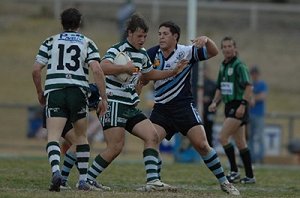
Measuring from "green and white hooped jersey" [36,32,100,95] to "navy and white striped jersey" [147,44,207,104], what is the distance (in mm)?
1211

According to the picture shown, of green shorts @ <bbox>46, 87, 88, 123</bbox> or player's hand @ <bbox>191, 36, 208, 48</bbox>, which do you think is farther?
player's hand @ <bbox>191, 36, 208, 48</bbox>

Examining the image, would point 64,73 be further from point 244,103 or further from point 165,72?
point 244,103

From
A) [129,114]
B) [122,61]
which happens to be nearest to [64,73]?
[122,61]

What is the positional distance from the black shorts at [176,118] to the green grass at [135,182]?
800mm

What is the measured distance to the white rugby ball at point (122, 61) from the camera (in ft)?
39.8

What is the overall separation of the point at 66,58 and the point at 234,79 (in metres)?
4.62

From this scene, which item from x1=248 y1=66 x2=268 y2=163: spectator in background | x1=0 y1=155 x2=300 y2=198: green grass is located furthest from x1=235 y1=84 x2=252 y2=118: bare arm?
x1=248 y1=66 x2=268 y2=163: spectator in background

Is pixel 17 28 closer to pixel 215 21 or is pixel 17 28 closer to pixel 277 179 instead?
pixel 215 21

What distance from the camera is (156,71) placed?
→ 12523mm

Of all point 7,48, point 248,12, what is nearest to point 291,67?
point 248,12

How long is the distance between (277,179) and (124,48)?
17.4 ft

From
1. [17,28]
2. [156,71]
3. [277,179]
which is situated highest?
[17,28]

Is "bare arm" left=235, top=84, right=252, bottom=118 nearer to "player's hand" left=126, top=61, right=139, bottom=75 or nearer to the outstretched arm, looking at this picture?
the outstretched arm

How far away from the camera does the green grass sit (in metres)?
11.9
